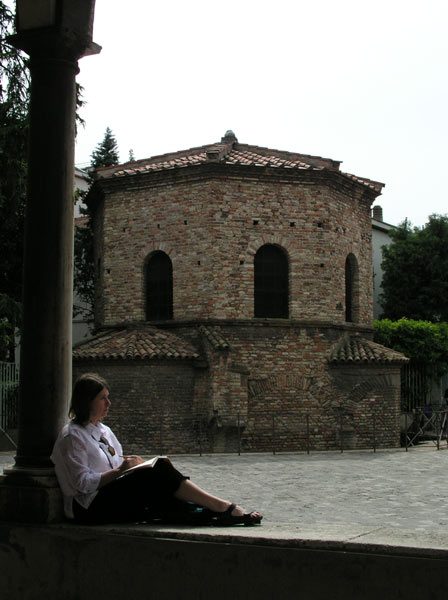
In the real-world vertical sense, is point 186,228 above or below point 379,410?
above

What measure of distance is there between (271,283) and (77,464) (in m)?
15.7

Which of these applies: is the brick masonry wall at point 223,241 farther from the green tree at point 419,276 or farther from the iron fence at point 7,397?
the green tree at point 419,276

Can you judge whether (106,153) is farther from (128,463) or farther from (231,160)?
(128,463)

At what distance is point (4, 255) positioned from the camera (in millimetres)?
23641

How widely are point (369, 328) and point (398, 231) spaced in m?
19.9

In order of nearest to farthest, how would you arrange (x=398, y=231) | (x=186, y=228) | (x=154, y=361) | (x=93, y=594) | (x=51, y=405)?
(x=93, y=594) < (x=51, y=405) < (x=154, y=361) < (x=186, y=228) < (x=398, y=231)

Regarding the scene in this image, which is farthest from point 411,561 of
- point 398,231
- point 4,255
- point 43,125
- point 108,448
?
point 398,231

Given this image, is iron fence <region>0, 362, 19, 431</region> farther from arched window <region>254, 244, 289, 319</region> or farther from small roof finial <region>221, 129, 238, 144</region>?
small roof finial <region>221, 129, 238, 144</region>

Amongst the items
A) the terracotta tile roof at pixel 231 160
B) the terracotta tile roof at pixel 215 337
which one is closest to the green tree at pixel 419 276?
the terracotta tile roof at pixel 231 160

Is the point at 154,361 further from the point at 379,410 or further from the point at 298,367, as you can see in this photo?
the point at 379,410

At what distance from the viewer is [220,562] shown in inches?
150

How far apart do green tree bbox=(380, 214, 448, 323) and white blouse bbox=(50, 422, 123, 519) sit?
34242 mm

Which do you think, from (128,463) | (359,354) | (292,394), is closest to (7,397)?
(292,394)

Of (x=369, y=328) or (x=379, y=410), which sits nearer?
(x=379, y=410)
